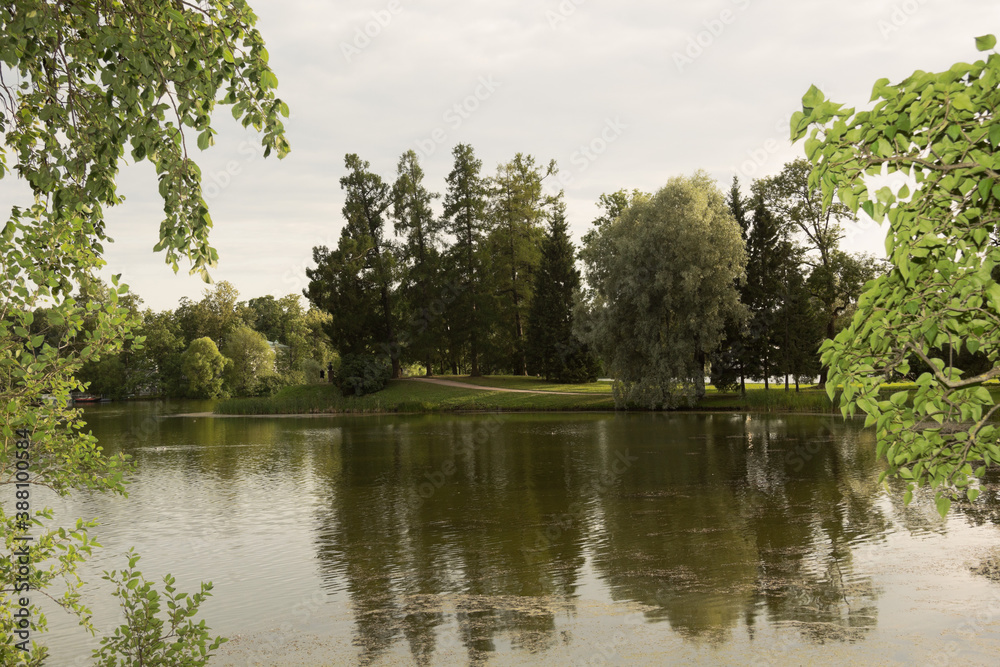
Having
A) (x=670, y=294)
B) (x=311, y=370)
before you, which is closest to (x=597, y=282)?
(x=670, y=294)

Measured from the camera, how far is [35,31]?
4199mm

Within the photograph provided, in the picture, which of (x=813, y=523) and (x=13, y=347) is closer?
(x=13, y=347)

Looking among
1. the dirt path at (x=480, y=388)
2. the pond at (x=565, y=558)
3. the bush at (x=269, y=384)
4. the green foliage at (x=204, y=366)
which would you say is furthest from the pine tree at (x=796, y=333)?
the green foliage at (x=204, y=366)

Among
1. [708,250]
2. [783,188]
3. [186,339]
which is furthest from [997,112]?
[186,339]

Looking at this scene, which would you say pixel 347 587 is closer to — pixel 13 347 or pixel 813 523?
pixel 13 347

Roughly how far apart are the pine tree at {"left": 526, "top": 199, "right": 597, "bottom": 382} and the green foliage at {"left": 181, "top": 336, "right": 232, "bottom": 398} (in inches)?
1456

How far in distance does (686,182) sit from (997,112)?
37476 mm

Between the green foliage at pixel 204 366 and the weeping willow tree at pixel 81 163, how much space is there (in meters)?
72.8

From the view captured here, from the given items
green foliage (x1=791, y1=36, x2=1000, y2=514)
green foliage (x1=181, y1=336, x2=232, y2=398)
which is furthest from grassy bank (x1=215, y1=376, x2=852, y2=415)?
green foliage (x1=791, y1=36, x2=1000, y2=514)

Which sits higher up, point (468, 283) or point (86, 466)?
point (468, 283)

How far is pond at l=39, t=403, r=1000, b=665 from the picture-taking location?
25.4ft

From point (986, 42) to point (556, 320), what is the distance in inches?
1949

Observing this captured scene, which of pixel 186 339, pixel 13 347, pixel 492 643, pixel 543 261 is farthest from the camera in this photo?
pixel 186 339

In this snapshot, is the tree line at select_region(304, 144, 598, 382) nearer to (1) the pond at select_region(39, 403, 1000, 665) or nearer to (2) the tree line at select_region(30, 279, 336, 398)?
(2) the tree line at select_region(30, 279, 336, 398)
